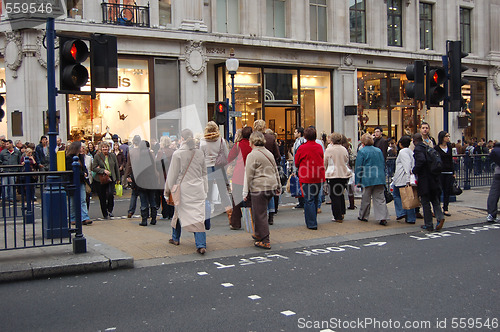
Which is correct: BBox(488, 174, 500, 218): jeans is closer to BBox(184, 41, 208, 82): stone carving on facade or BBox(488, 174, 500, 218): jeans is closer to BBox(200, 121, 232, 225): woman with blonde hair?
BBox(200, 121, 232, 225): woman with blonde hair

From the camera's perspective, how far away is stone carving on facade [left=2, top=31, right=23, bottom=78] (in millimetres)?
20703

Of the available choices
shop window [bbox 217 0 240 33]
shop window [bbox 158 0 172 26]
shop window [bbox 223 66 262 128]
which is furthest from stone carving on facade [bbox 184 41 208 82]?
shop window [bbox 217 0 240 33]

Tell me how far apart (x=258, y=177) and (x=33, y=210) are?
3535 mm

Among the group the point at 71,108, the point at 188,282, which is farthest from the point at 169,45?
the point at 188,282

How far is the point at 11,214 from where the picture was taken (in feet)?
25.1

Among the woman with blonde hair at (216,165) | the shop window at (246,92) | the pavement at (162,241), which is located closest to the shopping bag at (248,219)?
the pavement at (162,241)

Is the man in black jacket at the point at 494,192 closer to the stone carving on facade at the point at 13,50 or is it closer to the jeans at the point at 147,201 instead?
the jeans at the point at 147,201

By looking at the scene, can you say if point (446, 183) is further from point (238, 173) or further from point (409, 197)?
point (238, 173)

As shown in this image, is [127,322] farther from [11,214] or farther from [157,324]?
[11,214]

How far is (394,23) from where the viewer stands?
100 feet

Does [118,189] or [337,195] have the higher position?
[118,189]

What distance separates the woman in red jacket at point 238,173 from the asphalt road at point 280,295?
2042mm

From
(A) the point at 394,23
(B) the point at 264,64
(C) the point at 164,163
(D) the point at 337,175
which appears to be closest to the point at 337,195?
(D) the point at 337,175

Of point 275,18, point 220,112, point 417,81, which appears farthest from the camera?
point 275,18
